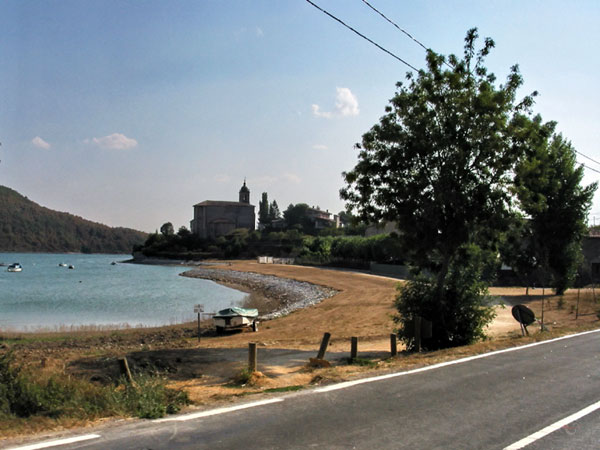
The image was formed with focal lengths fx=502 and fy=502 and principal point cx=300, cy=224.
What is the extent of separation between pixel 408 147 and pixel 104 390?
1168 centimetres

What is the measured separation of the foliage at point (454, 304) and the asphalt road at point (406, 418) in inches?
235

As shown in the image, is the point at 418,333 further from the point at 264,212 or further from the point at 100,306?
the point at 264,212

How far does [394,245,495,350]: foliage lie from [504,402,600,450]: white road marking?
836cm

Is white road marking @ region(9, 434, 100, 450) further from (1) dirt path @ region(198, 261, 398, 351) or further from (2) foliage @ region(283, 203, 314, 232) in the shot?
(2) foliage @ region(283, 203, 314, 232)

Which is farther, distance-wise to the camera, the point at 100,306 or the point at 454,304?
the point at 100,306

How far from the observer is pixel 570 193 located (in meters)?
39.5

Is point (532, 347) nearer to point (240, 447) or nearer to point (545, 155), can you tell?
point (545, 155)

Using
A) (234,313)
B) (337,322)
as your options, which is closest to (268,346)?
(234,313)

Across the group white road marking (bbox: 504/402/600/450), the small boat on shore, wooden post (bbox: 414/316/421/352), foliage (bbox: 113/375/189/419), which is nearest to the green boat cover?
the small boat on shore

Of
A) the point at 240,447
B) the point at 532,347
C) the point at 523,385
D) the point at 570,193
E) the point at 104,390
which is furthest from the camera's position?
the point at 570,193

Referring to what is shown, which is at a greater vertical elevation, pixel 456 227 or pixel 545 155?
pixel 545 155

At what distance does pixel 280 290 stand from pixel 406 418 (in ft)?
174

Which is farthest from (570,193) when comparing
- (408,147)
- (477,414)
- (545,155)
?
(477,414)

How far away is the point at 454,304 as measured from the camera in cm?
1680
